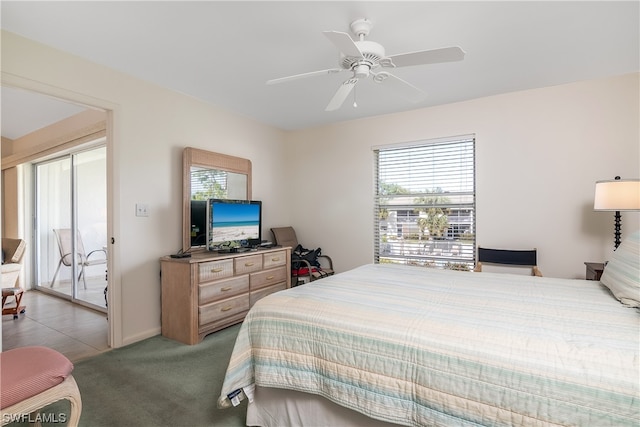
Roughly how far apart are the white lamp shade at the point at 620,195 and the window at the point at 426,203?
4.09ft

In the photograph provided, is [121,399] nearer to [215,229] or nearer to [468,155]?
[215,229]

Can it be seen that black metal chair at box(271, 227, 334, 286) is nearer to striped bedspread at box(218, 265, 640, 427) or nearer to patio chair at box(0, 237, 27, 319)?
striped bedspread at box(218, 265, 640, 427)

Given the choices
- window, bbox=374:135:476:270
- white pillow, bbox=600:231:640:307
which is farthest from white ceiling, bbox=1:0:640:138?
white pillow, bbox=600:231:640:307

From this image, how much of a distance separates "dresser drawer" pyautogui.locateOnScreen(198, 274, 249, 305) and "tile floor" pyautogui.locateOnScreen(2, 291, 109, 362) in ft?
3.12

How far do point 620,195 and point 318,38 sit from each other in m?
2.69

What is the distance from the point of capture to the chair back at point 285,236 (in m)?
4.51

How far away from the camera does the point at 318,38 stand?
2316mm

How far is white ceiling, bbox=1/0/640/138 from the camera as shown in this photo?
1979 millimetres

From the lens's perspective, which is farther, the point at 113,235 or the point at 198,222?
the point at 198,222

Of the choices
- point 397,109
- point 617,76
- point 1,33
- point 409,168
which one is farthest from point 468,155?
point 1,33

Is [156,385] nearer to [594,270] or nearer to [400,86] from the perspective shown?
[400,86]

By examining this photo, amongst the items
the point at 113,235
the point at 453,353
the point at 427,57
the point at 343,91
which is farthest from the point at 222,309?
the point at 427,57

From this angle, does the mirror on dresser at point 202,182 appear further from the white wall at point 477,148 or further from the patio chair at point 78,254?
the patio chair at point 78,254

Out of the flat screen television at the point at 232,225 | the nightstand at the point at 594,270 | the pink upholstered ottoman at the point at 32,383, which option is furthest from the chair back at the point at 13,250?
the nightstand at the point at 594,270
